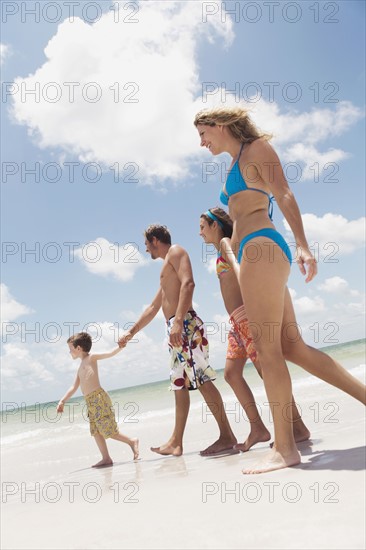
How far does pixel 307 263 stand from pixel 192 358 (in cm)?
206

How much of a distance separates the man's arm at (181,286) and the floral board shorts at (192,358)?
19cm

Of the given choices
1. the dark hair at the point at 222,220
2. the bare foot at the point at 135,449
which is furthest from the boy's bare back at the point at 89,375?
the dark hair at the point at 222,220

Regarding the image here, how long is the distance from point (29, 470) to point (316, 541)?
532cm

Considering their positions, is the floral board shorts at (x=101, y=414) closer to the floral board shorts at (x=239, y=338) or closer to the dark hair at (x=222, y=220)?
the floral board shorts at (x=239, y=338)

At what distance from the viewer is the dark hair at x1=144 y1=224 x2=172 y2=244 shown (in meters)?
4.61

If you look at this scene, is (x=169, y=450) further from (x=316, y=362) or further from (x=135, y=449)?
(x=316, y=362)

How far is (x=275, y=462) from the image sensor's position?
228 centimetres

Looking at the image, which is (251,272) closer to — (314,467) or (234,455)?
(314,467)

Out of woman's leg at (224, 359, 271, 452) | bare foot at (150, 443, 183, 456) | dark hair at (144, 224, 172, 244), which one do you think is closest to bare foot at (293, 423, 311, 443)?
woman's leg at (224, 359, 271, 452)

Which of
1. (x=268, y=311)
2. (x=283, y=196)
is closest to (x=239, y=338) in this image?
(x=268, y=311)

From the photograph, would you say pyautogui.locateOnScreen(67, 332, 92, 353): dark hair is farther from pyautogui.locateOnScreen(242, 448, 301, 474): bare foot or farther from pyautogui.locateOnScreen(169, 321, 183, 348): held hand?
pyautogui.locateOnScreen(242, 448, 301, 474): bare foot

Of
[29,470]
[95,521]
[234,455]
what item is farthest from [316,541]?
[29,470]

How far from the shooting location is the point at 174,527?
5.56 ft

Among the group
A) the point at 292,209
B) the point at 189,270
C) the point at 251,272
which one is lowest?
the point at 251,272
